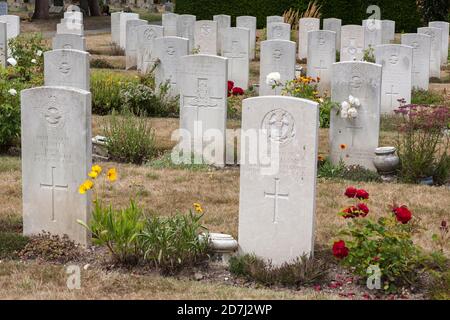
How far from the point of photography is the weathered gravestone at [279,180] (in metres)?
6.89

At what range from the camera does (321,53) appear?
16.7 metres

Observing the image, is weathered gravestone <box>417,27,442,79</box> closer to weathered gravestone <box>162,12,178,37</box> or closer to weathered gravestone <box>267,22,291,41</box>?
weathered gravestone <box>267,22,291,41</box>

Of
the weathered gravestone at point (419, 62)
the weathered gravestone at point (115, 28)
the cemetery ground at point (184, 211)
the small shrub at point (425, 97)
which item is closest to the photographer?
the cemetery ground at point (184, 211)

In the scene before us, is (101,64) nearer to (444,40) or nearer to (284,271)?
(444,40)

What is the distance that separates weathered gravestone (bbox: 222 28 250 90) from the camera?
1730 cm

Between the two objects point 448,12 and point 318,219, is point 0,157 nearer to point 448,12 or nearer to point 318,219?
point 318,219

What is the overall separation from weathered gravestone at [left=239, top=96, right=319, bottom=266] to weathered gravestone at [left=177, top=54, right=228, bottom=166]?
3.61m

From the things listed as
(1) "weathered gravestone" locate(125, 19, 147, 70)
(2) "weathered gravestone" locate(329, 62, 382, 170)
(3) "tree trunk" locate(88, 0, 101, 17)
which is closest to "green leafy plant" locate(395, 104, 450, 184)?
(2) "weathered gravestone" locate(329, 62, 382, 170)

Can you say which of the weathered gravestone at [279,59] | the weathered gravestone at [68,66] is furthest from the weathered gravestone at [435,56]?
the weathered gravestone at [68,66]

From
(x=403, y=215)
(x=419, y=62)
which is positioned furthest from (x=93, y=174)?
(x=419, y=62)

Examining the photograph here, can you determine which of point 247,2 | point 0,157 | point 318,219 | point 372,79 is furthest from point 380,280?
point 247,2

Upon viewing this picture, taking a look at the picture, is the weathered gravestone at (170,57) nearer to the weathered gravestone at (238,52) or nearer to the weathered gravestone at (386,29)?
the weathered gravestone at (238,52)

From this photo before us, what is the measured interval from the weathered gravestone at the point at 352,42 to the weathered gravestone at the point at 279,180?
13.2 m

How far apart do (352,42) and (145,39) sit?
515cm
